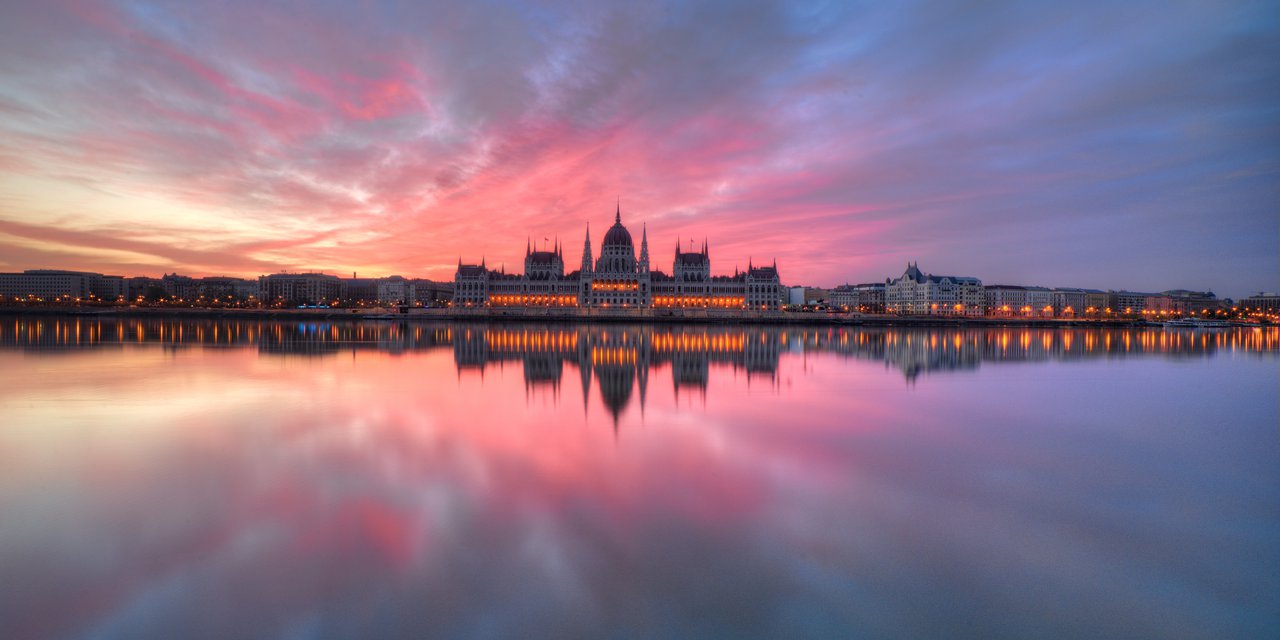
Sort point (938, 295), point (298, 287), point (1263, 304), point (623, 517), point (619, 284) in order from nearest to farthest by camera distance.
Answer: point (623, 517) < point (619, 284) < point (938, 295) < point (298, 287) < point (1263, 304)

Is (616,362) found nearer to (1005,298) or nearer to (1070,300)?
(1005,298)

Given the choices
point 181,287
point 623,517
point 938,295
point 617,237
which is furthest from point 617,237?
point 181,287

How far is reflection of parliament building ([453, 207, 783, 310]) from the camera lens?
113m

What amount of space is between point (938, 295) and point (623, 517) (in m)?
147

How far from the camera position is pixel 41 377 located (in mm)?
18969

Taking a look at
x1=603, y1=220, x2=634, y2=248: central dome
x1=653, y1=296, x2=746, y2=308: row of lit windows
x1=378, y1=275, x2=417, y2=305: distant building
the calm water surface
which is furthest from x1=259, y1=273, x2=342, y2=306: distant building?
the calm water surface

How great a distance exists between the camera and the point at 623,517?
7078 mm

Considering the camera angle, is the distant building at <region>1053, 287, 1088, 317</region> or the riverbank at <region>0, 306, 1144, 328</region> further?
the distant building at <region>1053, 287, 1088, 317</region>

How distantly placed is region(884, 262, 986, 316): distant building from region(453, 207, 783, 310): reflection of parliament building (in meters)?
41.4

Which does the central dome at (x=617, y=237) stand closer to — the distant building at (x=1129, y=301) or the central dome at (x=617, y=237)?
the central dome at (x=617, y=237)

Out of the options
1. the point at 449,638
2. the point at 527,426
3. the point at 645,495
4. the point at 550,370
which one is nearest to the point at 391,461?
the point at 527,426

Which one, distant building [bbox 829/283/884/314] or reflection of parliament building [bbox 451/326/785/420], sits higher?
distant building [bbox 829/283/884/314]

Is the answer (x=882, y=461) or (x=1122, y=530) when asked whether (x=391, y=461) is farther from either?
(x=1122, y=530)

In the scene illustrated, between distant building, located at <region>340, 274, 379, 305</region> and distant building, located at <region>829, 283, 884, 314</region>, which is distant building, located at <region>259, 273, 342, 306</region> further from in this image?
distant building, located at <region>829, 283, 884, 314</region>
